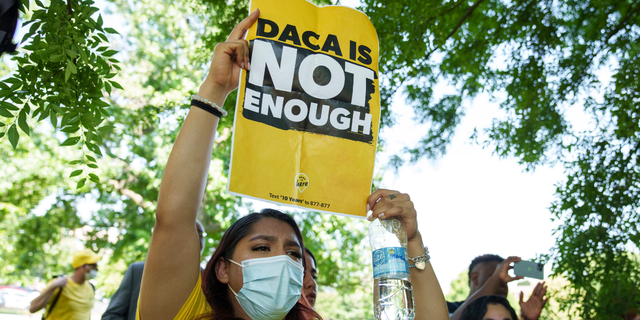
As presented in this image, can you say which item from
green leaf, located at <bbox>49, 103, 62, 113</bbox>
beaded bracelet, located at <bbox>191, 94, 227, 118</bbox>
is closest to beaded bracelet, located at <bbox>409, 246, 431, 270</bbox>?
beaded bracelet, located at <bbox>191, 94, 227, 118</bbox>

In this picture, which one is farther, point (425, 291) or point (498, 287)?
point (498, 287)

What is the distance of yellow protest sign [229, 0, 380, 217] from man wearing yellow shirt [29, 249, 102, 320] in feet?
15.4

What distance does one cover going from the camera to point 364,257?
433 inches

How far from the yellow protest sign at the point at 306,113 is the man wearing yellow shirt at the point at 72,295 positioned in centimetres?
470

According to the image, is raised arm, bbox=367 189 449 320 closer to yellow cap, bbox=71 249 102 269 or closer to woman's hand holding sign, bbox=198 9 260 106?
woman's hand holding sign, bbox=198 9 260 106

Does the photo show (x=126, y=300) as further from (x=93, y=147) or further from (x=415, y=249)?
(x=415, y=249)

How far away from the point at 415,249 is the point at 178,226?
102cm

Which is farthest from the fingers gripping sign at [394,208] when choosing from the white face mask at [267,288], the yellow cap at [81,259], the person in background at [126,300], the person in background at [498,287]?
the yellow cap at [81,259]

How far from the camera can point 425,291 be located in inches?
73.9

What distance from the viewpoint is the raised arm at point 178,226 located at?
4.85ft

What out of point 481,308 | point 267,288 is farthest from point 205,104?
point 481,308

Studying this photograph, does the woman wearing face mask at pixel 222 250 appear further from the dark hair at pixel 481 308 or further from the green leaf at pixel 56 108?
the dark hair at pixel 481 308

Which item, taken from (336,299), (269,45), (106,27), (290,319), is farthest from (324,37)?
(336,299)

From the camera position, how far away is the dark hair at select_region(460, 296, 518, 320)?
3.25 meters
